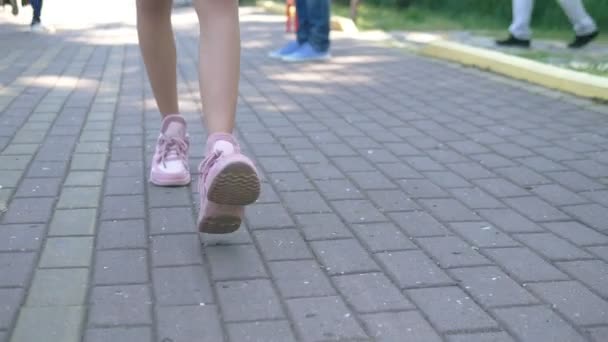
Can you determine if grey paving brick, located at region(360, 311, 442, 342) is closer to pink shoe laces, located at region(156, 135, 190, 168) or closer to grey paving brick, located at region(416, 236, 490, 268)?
grey paving brick, located at region(416, 236, 490, 268)

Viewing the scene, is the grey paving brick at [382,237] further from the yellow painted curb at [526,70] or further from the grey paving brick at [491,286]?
the yellow painted curb at [526,70]

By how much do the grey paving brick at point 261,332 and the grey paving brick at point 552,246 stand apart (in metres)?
1.00

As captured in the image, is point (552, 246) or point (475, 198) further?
point (475, 198)

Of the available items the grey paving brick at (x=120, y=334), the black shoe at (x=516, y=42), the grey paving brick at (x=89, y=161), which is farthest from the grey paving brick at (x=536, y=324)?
the black shoe at (x=516, y=42)

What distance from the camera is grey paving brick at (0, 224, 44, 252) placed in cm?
252

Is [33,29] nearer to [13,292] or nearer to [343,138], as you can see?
[343,138]

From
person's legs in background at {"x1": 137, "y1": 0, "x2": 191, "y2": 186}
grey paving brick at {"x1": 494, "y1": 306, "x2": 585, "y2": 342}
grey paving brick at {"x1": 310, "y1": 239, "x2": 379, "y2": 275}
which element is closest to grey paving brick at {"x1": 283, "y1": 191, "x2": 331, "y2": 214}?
grey paving brick at {"x1": 310, "y1": 239, "x2": 379, "y2": 275}

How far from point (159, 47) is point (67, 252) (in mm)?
981

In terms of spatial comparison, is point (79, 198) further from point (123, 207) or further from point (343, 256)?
point (343, 256)

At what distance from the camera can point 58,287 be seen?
2.24 metres

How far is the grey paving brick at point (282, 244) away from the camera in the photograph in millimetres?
2517

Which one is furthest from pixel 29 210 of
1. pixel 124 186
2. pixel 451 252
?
pixel 451 252

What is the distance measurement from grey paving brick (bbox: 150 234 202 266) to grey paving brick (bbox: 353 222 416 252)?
564 mm

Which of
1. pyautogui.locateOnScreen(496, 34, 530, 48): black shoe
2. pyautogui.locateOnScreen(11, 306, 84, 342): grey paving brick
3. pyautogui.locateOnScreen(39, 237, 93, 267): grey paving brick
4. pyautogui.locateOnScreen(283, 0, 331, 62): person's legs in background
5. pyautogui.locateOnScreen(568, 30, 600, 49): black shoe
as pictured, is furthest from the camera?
pyautogui.locateOnScreen(496, 34, 530, 48): black shoe
